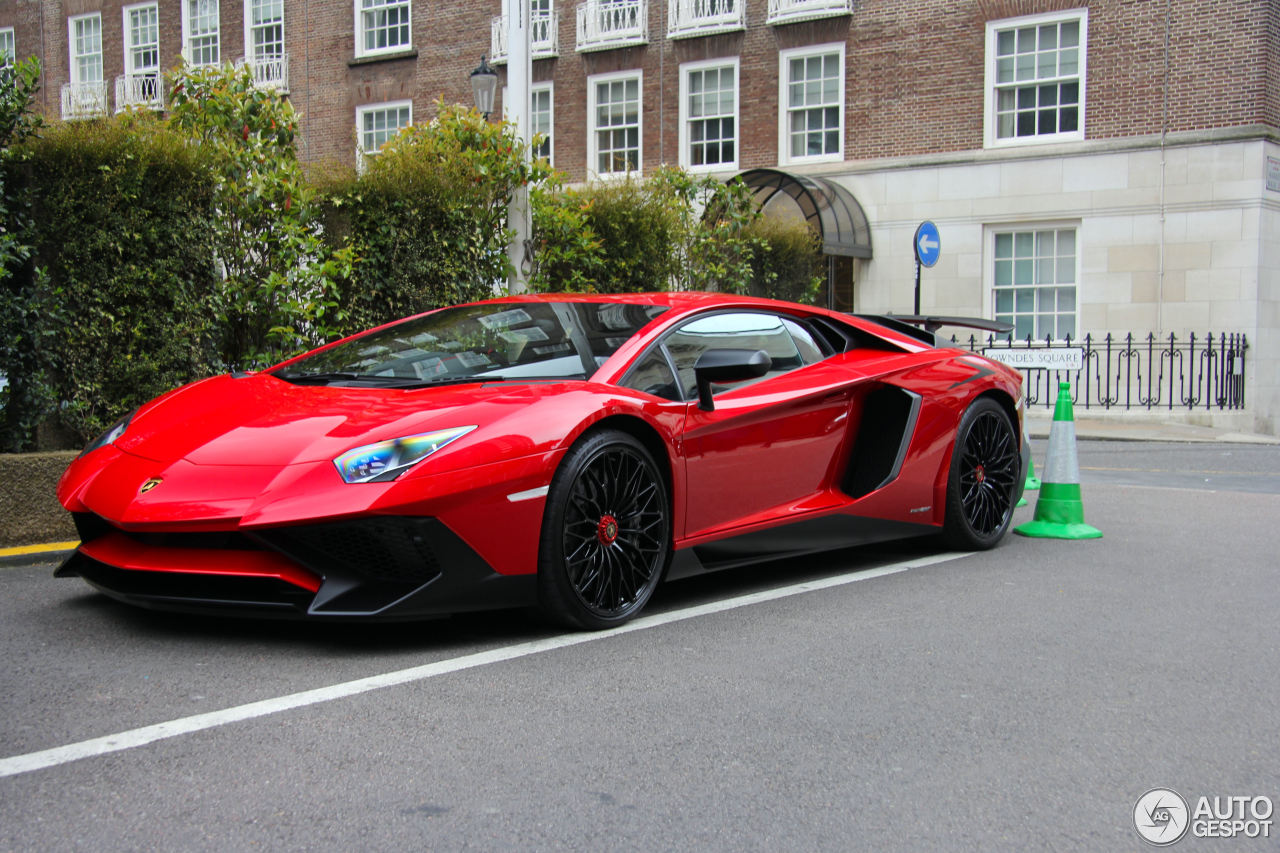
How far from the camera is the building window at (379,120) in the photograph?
2620 cm

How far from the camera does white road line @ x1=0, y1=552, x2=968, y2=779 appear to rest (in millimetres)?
3125

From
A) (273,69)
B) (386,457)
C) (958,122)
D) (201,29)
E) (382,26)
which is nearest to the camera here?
(386,457)

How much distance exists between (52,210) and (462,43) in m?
20.0

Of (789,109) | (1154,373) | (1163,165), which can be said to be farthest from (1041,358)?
(789,109)

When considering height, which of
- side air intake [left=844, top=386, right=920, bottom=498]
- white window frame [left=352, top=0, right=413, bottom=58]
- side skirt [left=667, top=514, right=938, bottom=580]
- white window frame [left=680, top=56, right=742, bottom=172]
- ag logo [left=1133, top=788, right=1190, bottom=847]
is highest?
white window frame [left=352, top=0, right=413, bottom=58]

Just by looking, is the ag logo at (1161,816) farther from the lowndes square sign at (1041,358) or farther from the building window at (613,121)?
the building window at (613,121)

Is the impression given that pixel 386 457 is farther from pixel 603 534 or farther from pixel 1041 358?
pixel 1041 358

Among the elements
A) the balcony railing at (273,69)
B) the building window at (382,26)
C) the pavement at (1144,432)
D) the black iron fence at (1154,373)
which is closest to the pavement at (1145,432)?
the pavement at (1144,432)

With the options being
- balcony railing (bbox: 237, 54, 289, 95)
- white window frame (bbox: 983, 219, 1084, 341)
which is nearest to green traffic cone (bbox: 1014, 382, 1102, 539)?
white window frame (bbox: 983, 219, 1084, 341)

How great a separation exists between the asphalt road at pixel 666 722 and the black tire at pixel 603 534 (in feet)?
0.48

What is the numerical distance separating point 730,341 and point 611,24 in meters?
20.0

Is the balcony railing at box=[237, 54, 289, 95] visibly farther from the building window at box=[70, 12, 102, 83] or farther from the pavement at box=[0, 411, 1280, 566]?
the pavement at box=[0, 411, 1280, 566]

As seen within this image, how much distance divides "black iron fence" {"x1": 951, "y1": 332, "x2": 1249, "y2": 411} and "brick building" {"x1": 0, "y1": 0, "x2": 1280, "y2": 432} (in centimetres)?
29

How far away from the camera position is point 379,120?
26562mm
